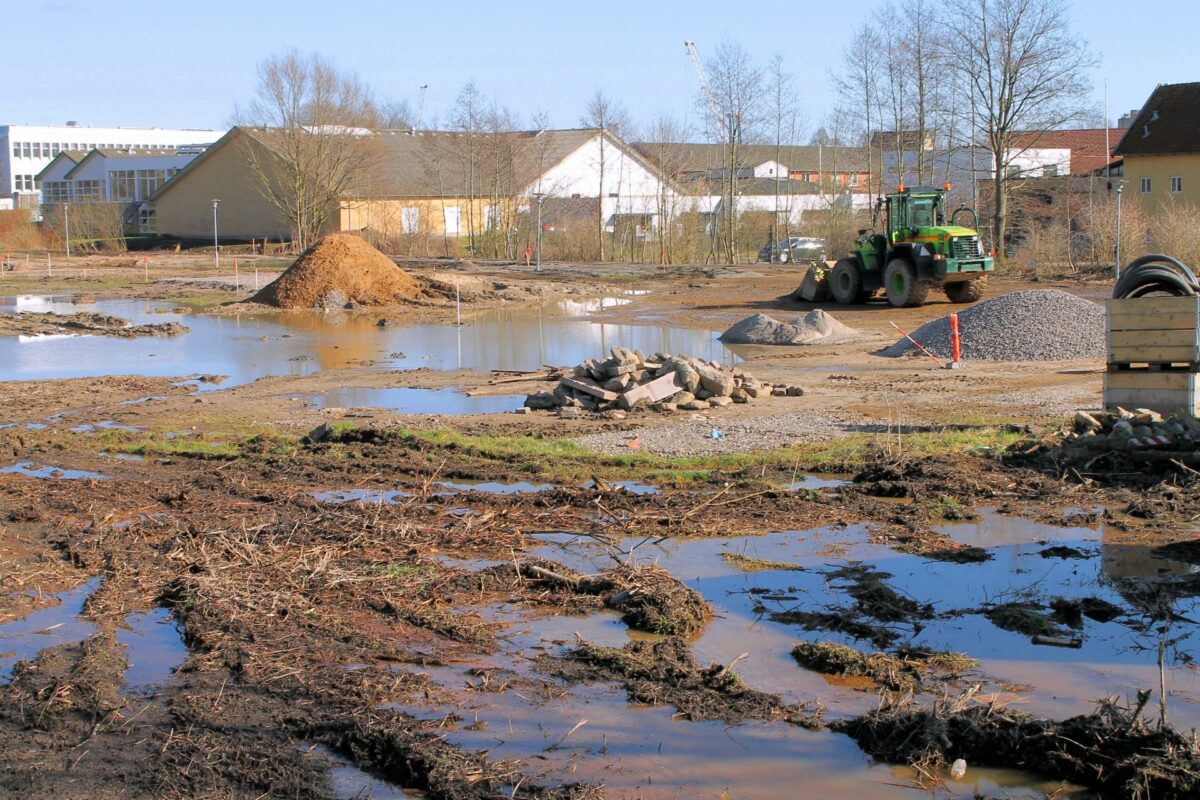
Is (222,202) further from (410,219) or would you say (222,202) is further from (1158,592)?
(1158,592)

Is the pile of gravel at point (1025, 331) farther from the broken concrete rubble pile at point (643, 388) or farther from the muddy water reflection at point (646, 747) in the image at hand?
the muddy water reflection at point (646, 747)

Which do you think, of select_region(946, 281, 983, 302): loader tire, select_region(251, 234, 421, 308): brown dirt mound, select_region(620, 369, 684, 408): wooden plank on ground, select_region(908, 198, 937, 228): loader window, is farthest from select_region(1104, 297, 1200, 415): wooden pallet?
select_region(251, 234, 421, 308): brown dirt mound

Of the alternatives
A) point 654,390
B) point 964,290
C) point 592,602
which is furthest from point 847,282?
point 592,602

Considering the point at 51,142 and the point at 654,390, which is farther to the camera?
the point at 51,142

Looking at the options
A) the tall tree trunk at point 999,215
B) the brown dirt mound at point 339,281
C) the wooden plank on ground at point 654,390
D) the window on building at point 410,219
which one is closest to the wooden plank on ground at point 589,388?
the wooden plank on ground at point 654,390

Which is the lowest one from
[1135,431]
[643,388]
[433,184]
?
[1135,431]

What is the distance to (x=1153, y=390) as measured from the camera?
558 inches

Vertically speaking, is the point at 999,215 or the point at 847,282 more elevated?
the point at 999,215

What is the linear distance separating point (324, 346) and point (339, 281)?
35.8 feet

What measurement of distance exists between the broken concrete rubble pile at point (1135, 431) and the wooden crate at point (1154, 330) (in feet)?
3.83

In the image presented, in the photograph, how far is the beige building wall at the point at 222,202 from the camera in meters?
67.3

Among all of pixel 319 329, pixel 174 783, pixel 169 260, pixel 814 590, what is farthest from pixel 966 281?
pixel 169 260

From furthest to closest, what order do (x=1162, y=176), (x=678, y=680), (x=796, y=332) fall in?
(x=1162, y=176) < (x=796, y=332) < (x=678, y=680)

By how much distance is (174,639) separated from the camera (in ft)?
25.5
